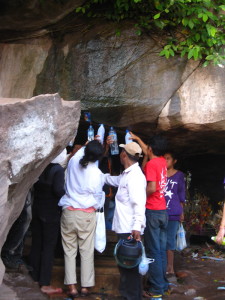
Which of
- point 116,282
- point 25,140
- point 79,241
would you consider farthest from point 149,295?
point 25,140

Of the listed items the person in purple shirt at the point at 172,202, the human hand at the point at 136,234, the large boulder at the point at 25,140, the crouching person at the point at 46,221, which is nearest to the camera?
the large boulder at the point at 25,140

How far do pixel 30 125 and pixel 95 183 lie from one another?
171 centimetres

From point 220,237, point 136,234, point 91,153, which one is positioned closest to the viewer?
point 220,237

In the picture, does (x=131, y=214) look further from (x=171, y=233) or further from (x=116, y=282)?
(x=171, y=233)

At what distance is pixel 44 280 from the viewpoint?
4961 millimetres

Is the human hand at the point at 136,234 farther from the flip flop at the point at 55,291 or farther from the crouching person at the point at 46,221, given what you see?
the flip flop at the point at 55,291

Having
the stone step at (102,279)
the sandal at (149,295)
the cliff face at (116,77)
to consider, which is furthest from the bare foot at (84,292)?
the cliff face at (116,77)

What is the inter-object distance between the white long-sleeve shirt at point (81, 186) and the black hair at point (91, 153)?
0.31ft

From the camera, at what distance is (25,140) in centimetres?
347

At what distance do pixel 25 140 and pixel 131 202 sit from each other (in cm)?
167

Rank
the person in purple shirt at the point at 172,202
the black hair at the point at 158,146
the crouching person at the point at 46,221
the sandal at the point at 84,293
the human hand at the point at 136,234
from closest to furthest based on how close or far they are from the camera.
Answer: the human hand at the point at 136,234, the crouching person at the point at 46,221, the sandal at the point at 84,293, the black hair at the point at 158,146, the person in purple shirt at the point at 172,202

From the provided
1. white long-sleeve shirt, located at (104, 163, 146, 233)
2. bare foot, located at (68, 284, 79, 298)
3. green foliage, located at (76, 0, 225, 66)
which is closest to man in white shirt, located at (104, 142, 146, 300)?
white long-sleeve shirt, located at (104, 163, 146, 233)

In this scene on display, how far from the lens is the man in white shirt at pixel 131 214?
4617 millimetres

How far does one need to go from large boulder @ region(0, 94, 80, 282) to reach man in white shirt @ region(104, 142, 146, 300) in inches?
42.1
